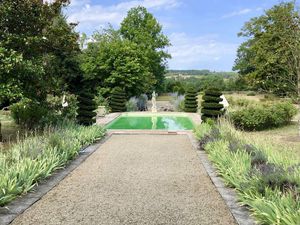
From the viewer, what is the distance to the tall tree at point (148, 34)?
139 feet

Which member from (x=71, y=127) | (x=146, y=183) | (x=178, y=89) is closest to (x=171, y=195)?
(x=146, y=183)

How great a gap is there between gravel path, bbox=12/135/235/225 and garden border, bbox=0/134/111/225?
0.08 metres

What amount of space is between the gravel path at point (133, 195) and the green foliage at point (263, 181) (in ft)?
1.13

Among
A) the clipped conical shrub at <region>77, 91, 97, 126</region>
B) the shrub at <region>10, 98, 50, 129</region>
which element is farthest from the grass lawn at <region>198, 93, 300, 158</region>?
the shrub at <region>10, 98, 50, 129</region>

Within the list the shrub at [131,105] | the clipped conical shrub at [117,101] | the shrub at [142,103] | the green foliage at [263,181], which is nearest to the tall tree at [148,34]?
the shrub at [142,103]

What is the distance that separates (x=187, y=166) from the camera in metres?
8.00

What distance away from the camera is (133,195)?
5605 mm

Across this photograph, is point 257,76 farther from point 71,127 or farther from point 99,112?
point 71,127

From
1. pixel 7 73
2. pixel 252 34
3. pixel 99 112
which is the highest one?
pixel 252 34

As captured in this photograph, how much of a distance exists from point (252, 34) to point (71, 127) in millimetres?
28577

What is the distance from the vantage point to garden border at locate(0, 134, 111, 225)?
4606 mm

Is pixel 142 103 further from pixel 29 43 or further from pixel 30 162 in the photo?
pixel 30 162

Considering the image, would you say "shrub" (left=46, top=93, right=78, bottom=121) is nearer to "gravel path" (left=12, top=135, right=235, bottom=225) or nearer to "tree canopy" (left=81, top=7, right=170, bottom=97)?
"gravel path" (left=12, top=135, right=235, bottom=225)

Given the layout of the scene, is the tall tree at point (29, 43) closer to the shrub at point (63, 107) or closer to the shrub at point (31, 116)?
the shrub at point (63, 107)
